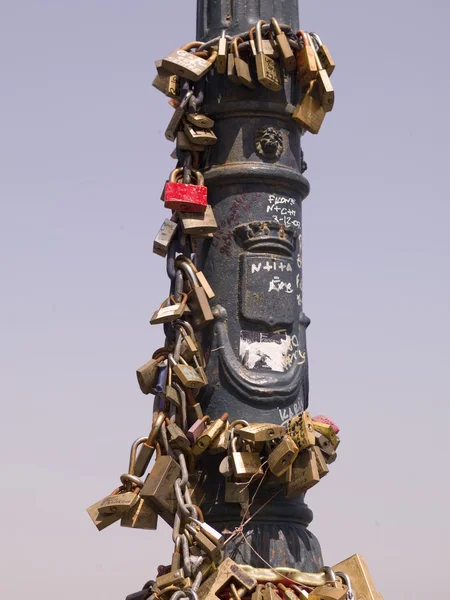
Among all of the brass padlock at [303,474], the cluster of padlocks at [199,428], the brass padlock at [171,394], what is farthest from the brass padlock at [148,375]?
the brass padlock at [303,474]

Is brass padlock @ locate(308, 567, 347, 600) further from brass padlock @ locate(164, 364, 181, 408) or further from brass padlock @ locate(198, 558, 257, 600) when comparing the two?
brass padlock @ locate(164, 364, 181, 408)

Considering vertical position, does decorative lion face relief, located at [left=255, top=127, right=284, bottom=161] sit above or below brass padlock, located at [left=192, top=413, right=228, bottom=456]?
above

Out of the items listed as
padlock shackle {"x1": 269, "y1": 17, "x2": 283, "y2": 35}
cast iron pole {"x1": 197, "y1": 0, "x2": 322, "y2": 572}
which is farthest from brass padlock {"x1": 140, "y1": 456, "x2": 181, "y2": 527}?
padlock shackle {"x1": 269, "y1": 17, "x2": 283, "y2": 35}

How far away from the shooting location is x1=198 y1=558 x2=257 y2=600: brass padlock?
23.3 ft

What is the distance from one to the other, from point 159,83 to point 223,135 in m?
0.51

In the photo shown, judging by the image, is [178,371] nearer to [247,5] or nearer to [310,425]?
[310,425]

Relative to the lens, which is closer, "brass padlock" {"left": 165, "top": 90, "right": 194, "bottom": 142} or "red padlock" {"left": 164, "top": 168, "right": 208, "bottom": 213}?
"red padlock" {"left": 164, "top": 168, "right": 208, "bottom": 213}

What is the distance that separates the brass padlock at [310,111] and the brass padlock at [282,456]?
1.91 m

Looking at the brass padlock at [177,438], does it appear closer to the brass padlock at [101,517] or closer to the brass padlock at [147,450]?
the brass padlock at [147,450]

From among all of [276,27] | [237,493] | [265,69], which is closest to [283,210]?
[265,69]

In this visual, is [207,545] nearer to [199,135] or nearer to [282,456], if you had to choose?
[282,456]

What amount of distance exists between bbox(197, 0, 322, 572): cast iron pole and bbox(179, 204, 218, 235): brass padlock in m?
0.10

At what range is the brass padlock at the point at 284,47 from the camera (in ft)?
26.0

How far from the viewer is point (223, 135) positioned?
8.07 metres
